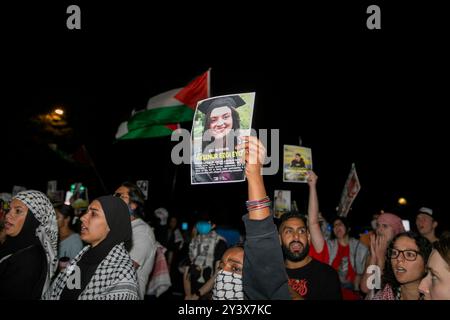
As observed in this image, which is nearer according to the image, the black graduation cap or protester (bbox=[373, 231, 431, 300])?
the black graduation cap

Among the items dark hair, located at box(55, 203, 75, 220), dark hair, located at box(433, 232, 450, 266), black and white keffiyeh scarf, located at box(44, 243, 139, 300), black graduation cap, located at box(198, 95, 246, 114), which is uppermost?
black graduation cap, located at box(198, 95, 246, 114)

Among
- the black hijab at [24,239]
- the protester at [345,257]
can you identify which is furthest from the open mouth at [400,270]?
the black hijab at [24,239]

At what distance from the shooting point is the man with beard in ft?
10.4

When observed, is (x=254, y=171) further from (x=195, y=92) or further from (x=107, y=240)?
(x=195, y=92)

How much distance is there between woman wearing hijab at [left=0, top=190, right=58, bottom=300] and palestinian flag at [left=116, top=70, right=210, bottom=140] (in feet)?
12.9

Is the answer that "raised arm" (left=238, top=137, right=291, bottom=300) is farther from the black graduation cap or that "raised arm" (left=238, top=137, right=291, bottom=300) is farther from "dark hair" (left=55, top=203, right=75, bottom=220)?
"dark hair" (left=55, top=203, right=75, bottom=220)

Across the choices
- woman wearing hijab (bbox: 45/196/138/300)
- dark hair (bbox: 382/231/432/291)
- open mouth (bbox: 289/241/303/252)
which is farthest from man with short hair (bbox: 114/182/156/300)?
dark hair (bbox: 382/231/432/291)

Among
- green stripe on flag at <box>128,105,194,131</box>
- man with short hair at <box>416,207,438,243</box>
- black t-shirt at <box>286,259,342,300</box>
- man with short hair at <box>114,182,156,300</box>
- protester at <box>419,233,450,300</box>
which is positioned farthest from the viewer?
green stripe on flag at <box>128,105,194,131</box>

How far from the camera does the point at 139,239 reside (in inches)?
158

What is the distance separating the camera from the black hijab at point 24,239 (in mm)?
3174

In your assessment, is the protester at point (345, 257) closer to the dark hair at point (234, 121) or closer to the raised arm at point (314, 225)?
the raised arm at point (314, 225)
